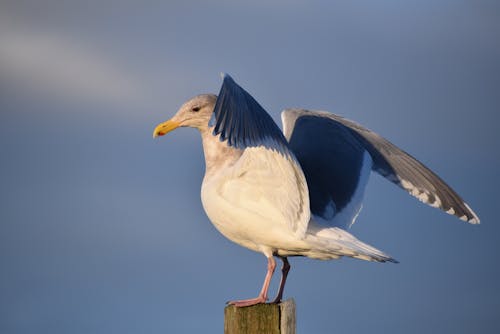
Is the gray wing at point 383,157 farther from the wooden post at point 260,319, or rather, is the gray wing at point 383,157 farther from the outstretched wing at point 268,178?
the wooden post at point 260,319

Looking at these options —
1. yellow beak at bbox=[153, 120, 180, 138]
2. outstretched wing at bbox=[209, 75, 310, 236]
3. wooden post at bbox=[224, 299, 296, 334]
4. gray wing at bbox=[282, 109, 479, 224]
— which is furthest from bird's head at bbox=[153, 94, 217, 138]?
wooden post at bbox=[224, 299, 296, 334]

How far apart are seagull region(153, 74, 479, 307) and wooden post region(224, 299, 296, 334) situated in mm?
191

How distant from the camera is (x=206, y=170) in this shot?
708 cm

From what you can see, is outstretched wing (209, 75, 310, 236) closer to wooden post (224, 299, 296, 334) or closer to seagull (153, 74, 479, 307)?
seagull (153, 74, 479, 307)

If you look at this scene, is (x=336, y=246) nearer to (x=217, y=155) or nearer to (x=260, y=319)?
(x=260, y=319)

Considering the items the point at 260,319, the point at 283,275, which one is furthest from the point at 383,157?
the point at 260,319

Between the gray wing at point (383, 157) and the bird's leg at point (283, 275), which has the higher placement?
the gray wing at point (383, 157)

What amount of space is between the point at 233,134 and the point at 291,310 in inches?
50.6

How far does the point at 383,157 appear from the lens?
26.3 feet

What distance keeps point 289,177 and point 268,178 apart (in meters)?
0.17

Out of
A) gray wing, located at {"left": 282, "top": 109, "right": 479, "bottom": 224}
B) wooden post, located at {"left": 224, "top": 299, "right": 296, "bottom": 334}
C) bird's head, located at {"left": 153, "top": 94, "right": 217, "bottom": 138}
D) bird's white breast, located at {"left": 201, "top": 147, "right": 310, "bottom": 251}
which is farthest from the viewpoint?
gray wing, located at {"left": 282, "top": 109, "right": 479, "bottom": 224}

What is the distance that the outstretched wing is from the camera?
20.4 ft

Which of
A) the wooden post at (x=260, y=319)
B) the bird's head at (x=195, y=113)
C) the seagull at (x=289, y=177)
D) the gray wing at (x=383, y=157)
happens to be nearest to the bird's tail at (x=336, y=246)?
the seagull at (x=289, y=177)

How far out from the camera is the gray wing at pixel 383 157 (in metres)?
7.72
